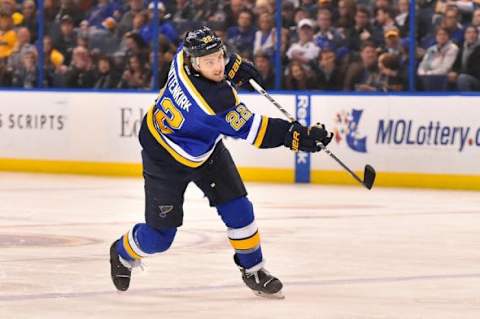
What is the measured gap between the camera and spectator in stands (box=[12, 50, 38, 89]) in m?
17.6

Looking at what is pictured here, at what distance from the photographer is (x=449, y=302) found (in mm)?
6691

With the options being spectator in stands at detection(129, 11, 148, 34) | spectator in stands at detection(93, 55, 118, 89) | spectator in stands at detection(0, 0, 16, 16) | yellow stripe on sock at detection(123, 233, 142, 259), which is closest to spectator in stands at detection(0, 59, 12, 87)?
spectator in stands at detection(0, 0, 16, 16)

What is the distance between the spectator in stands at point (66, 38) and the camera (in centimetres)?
1758

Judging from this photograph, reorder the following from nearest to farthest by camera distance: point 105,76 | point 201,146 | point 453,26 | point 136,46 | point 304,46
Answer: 1. point 201,146
2. point 453,26
3. point 304,46
4. point 136,46
5. point 105,76

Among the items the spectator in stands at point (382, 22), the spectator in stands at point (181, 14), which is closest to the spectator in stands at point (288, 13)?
the spectator in stands at point (382, 22)

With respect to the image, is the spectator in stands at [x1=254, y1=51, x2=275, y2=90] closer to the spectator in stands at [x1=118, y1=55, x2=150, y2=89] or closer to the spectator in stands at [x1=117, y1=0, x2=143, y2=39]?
the spectator in stands at [x1=118, y1=55, x2=150, y2=89]

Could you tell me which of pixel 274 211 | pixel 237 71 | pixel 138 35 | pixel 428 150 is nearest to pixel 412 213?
pixel 274 211

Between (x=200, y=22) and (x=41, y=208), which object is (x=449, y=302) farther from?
(x=200, y=22)

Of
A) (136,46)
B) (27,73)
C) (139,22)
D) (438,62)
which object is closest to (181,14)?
(139,22)

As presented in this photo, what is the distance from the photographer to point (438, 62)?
47.8 ft

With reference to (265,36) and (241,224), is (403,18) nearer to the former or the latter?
(265,36)

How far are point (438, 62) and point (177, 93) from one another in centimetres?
825

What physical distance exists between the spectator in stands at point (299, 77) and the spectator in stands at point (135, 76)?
1967 mm

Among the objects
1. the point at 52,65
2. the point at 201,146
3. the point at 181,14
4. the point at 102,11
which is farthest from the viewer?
the point at 52,65
